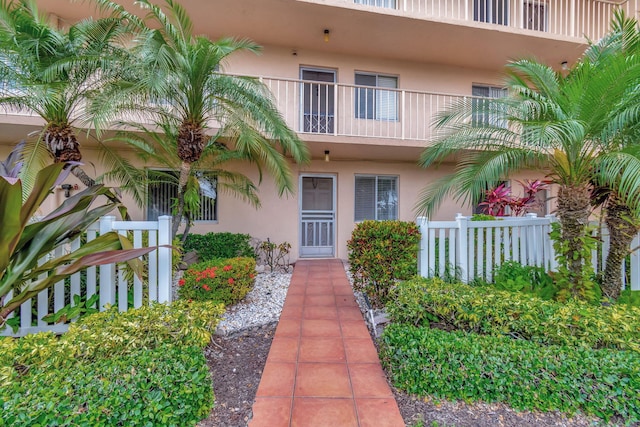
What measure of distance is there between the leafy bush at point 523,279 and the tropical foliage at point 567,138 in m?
0.45

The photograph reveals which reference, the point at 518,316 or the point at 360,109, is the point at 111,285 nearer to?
the point at 518,316

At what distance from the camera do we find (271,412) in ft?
7.33

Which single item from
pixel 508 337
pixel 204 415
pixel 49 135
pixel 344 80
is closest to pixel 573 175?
pixel 508 337

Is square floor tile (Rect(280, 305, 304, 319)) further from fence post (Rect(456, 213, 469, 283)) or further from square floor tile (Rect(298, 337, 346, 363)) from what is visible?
fence post (Rect(456, 213, 469, 283))

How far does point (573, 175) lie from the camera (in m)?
3.58

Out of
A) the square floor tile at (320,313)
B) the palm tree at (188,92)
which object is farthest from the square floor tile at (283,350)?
the palm tree at (188,92)

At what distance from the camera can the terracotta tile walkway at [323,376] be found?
2193 millimetres

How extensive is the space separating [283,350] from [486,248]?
11.8 feet

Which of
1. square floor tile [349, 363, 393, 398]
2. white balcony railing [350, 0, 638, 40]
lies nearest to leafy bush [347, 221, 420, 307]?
square floor tile [349, 363, 393, 398]

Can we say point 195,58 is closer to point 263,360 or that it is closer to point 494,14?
point 263,360

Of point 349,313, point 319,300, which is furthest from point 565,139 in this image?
point 319,300

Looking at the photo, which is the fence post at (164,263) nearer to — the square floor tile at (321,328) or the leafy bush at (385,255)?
the square floor tile at (321,328)

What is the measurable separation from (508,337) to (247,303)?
3.67 m

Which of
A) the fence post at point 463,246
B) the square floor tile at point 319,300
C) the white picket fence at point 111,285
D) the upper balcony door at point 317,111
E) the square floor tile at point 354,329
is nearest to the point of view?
the white picket fence at point 111,285
